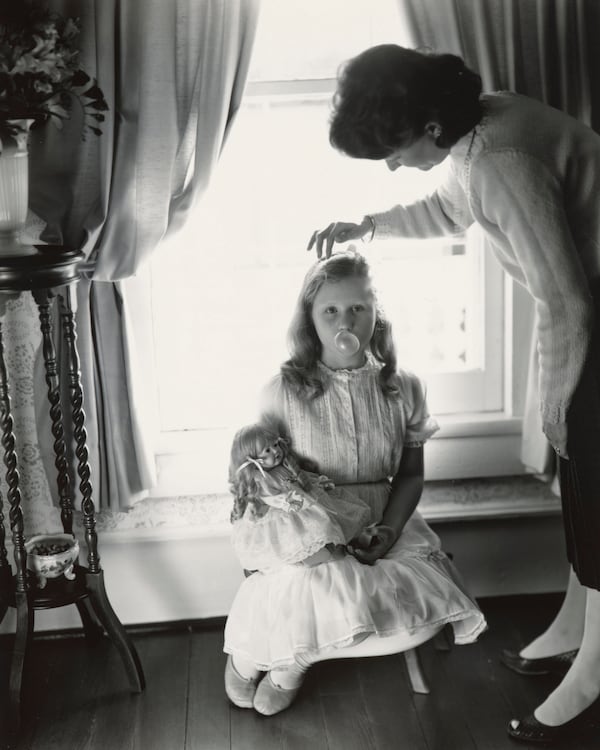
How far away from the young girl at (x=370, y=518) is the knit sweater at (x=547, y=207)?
45 cm

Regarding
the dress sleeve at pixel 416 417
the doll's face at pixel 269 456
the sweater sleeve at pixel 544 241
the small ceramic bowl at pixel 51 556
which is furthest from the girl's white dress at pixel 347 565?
the sweater sleeve at pixel 544 241

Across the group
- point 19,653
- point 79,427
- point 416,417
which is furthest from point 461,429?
point 19,653

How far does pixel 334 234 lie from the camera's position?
2.25 meters

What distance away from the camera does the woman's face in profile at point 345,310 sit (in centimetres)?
220

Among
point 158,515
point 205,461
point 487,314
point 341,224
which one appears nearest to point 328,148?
point 341,224

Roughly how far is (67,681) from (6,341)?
0.91 m

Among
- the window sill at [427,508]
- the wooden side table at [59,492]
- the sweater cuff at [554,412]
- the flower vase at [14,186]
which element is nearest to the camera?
the sweater cuff at [554,412]

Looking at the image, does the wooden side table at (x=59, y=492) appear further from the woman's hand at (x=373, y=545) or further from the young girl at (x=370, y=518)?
the woman's hand at (x=373, y=545)

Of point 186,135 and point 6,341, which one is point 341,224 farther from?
point 6,341

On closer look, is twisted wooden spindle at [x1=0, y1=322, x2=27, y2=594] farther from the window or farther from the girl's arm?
the girl's arm

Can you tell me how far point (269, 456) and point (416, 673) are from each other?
69cm

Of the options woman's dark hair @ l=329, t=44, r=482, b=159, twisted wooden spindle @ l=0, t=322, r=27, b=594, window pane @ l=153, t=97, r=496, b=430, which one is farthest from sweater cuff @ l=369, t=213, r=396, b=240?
twisted wooden spindle @ l=0, t=322, r=27, b=594

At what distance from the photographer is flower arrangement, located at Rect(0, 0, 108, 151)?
2010 millimetres

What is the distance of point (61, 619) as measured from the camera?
2.70 meters
